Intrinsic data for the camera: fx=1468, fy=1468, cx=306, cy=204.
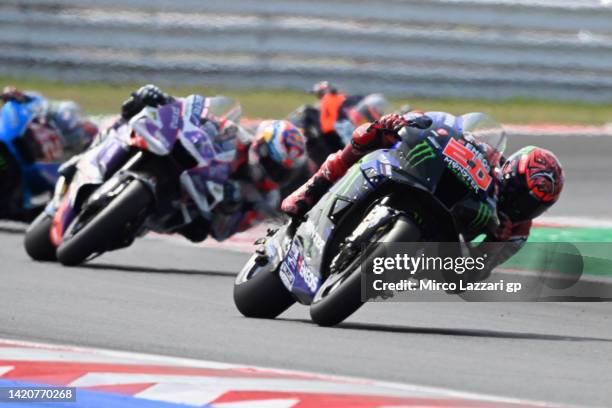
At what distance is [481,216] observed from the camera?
23.2 ft

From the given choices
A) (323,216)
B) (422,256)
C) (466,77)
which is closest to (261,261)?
(323,216)

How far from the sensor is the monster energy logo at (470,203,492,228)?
7062mm

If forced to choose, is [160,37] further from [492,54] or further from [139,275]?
[139,275]

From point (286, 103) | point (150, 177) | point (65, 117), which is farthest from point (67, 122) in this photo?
point (286, 103)

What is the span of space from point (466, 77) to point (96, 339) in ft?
39.1

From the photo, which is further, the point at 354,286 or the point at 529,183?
the point at 529,183

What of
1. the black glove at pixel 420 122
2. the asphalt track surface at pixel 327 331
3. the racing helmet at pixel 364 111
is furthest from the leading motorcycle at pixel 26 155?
the black glove at pixel 420 122

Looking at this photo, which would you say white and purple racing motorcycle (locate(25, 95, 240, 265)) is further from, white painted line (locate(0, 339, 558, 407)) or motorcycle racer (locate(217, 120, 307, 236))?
white painted line (locate(0, 339, 558, 407))

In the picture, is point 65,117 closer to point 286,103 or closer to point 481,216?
point 481,216

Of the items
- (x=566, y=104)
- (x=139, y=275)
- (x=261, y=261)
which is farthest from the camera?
(x=566, y=104)

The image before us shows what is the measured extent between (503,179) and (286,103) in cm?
→ 1062

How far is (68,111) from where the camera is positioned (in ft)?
39.8

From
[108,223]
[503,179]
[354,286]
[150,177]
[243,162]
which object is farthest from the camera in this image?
[243,162]

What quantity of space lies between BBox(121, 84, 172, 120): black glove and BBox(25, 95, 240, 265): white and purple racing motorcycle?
0.13 metres
